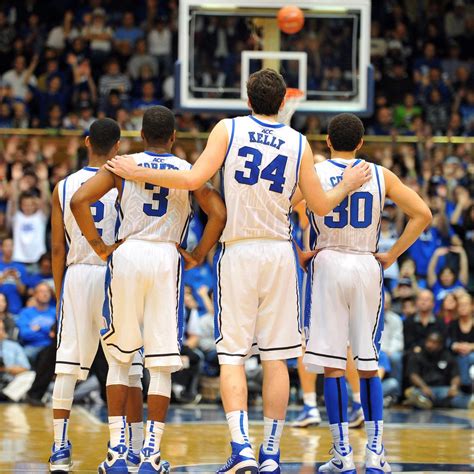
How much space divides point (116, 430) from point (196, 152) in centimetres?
1174

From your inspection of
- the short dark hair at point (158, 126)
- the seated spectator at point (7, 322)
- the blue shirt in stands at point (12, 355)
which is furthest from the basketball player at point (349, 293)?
the seated spectator at point (7, 322)

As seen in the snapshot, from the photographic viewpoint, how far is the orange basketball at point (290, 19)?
1423cm

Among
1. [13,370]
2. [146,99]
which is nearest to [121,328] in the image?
[13,370]

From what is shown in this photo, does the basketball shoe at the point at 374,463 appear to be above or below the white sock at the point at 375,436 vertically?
below

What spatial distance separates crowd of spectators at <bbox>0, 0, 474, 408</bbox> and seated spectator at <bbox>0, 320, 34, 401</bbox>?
0.02m

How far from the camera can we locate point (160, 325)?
24.5 feet

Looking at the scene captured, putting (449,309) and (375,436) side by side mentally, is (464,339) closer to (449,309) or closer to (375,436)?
(449,309)

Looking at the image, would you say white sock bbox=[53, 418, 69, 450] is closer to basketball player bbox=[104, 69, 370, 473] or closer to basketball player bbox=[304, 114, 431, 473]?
basketball player bbox=[104, 69, 370, 473]

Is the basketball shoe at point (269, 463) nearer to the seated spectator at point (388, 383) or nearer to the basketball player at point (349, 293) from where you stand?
the basketball player at point (349, 293)

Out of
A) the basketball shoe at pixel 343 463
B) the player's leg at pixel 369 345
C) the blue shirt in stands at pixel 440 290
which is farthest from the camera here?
the blue shirt in stands at pixel 440 290

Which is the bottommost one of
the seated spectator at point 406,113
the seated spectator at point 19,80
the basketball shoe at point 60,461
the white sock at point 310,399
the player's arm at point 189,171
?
the white sock at point 310,399

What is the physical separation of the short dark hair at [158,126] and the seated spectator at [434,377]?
294 inches

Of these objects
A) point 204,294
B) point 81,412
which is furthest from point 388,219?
point 81,412

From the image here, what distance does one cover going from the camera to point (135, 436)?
7.96 m
